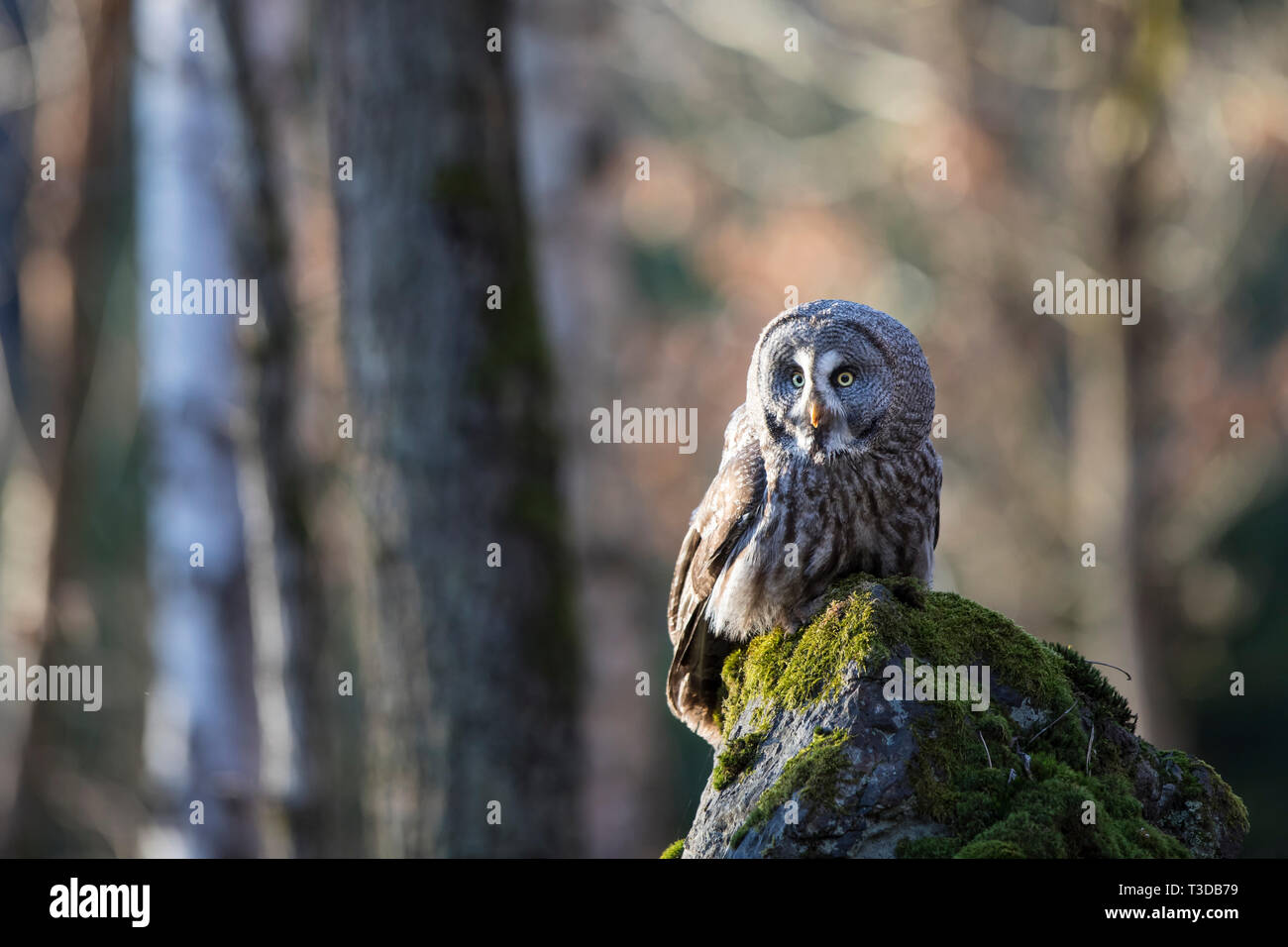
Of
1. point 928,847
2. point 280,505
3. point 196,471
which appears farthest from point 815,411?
point 196,471

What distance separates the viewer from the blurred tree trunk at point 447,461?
6016 millimetres

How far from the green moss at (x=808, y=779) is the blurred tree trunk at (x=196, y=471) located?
580 cm

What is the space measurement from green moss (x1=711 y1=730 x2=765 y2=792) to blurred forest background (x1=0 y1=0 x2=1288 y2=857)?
2718 millimetres

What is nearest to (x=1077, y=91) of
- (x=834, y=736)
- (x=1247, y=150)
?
(x=1247, y=150)

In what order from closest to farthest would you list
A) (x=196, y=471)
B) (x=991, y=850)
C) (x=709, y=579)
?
(x=991, y=850) < (x=709, y=579) < (x=196, y=471)

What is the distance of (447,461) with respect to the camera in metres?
6.01

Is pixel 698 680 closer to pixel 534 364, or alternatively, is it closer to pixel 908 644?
pixel 908 644

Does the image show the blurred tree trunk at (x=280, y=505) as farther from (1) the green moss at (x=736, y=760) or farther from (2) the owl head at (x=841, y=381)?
(1) the green moss at (x=736, y=760)

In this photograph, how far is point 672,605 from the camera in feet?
15.3

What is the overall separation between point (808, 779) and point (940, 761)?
0.34m

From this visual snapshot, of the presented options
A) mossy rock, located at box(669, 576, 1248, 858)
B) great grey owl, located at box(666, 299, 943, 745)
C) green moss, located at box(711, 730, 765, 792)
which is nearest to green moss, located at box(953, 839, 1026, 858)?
mossy rock, located at box(669, 576, 1248, 858)

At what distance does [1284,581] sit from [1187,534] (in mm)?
4520

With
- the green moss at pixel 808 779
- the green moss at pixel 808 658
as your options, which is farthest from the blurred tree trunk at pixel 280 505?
the green moss at pixel 808 779
